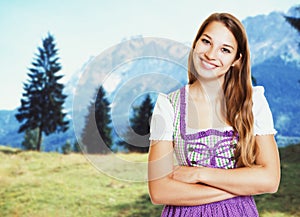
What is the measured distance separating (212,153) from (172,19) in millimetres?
2510

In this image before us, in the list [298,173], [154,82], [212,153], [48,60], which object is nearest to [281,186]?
[298,173]

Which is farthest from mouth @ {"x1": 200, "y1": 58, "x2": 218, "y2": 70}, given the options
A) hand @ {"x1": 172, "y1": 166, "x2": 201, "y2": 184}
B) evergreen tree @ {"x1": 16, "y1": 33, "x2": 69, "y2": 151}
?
evergreen tree @ {"x1": 16, "y1": 33, "x2": 69, "y2": 151}

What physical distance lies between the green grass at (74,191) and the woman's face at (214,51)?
257 centimetres

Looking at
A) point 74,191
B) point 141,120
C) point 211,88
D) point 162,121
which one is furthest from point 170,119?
point 74,191

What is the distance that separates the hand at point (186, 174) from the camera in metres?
0.98

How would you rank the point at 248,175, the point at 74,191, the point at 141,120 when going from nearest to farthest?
1. the point at 248,175
2. the point at 141,120
3. the point at 74,191

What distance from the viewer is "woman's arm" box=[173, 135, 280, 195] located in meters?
0.98

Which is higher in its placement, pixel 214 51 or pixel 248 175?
pixel 214 51

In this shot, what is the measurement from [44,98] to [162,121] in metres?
2.76

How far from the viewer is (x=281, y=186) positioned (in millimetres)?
3477

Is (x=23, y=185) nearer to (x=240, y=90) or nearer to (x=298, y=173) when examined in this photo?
(x=298, y=173)

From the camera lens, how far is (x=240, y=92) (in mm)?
1062

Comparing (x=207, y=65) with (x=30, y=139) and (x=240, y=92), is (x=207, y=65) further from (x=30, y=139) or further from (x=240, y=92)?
(x=30, y=139)

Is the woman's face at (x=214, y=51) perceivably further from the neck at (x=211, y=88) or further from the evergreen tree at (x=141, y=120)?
the evergreen tree at (x=141, y=120)
